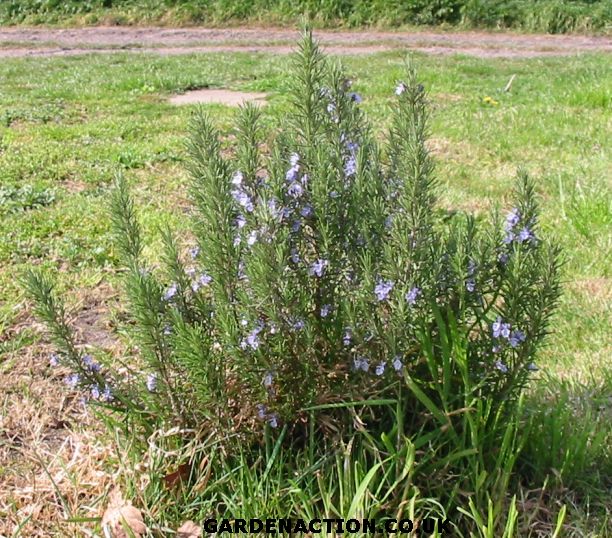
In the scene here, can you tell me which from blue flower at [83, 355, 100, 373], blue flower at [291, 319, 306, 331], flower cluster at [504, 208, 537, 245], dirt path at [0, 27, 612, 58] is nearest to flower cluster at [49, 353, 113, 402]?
blue flower at [83, 355, 100, 373]

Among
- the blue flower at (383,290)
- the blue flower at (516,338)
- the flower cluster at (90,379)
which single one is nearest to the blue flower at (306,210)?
the blue flower at (383,290)

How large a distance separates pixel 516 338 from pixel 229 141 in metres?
4.50

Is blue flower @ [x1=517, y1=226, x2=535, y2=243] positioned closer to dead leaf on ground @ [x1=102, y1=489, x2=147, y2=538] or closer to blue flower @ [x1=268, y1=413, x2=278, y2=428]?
blue flower @ [x1=268, y1=413, x2=278, y2=428]

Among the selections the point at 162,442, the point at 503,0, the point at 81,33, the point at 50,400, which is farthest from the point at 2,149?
the point at 503,0

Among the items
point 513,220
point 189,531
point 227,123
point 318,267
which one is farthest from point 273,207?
point 227,123

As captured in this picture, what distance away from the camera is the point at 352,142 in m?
2.37

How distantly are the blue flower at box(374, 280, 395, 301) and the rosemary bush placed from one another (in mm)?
19

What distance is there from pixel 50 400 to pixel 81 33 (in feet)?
52.9

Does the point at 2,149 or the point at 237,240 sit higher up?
the point at 237,240

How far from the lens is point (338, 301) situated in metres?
2.30

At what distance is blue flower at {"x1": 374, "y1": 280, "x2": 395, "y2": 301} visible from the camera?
7.09 ft

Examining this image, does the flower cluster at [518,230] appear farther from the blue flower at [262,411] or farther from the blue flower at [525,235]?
the blue flower at [262,411]

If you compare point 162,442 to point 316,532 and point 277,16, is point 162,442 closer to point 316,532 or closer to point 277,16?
point 316,532

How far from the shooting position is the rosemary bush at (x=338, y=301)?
2.19m
